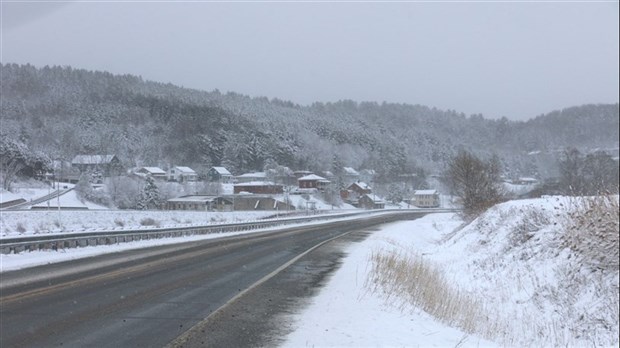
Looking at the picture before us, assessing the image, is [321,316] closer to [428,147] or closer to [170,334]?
[170,334]

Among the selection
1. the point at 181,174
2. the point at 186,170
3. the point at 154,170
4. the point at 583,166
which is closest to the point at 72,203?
the point at 154,170

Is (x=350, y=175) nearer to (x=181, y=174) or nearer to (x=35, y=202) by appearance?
(x=181, y=174)

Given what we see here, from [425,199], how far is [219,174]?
235 ft

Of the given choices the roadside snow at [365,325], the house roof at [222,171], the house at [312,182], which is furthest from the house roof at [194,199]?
the roadside snow at [365,325]

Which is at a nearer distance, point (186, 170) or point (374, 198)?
point (186, 170)

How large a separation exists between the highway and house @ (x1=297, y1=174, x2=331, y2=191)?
122ft

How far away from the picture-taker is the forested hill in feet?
77.2

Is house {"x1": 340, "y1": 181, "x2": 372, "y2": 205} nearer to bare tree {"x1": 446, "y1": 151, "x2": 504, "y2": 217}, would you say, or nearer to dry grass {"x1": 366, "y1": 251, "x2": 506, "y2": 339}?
bare tree {"x1": 446, "y1": 151, "x2": 504, "y2": 217}

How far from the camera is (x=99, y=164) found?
31875mm

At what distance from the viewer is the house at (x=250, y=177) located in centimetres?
4028

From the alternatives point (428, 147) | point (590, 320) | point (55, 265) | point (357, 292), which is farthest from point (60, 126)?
point (428, 147)

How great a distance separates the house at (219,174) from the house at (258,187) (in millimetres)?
2509

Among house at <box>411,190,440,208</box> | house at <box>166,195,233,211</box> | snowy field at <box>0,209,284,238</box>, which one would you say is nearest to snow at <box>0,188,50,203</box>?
snowy field at <box>0,209,284,238</box>

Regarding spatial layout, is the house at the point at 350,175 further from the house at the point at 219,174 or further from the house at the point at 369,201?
the house at the point at 219,174
